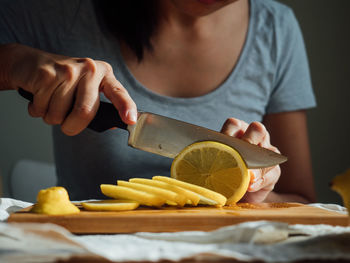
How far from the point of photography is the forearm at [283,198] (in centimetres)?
137

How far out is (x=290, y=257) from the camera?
1.74ft

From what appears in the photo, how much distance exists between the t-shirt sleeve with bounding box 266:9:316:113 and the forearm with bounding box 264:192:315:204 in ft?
1.03

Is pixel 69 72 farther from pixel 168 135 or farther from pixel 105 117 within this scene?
pixel 168 135

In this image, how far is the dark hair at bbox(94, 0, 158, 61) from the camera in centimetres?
139

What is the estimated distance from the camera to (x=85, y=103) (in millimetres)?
890

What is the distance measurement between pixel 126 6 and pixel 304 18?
1.50 m

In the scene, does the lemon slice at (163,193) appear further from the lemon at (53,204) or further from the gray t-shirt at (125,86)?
the gray t-shirt at (125,86)

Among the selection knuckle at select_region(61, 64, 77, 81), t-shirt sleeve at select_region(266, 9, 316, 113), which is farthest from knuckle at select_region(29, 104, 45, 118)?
t-shirt sleeve at select_region(266, 9, 316, 113)

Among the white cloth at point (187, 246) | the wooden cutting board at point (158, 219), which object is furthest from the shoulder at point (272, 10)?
the white cloth at point (187, 246)

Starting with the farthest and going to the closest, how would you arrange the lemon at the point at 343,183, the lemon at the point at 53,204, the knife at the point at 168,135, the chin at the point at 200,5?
the chin at the point at 200,5
the knife at the point at 168,135
the lemon at the point at 53,204
the lemon at the point at 343,183

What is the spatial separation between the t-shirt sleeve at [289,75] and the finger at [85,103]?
835 millimetres

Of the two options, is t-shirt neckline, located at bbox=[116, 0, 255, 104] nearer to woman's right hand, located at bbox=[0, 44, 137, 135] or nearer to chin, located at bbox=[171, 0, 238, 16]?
chin, located at bbox=[171, 0, 238, 16]

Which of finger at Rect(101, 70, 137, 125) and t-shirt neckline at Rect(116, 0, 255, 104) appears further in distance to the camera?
t-shirt neckline at Rect(116, 0, 255, 104)

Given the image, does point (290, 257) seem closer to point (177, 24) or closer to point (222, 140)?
point (222, 140)
